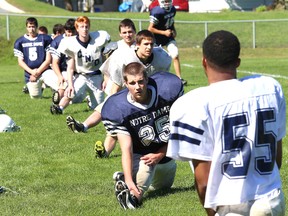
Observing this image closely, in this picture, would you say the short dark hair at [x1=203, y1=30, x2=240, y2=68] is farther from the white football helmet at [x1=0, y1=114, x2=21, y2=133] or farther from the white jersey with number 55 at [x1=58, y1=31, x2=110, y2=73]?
the white jersey with number 55 at [x1=58, y1=31, x2=110, y2=73]

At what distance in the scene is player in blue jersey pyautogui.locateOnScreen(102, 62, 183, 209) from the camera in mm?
6105

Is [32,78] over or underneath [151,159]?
underneath

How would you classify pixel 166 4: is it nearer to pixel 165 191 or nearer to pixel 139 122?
pixel 165 191

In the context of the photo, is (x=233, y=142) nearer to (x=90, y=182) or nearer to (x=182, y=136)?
(x=182, y=136)

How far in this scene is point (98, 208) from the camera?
614 centimetres

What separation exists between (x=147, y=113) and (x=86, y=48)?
19.0 ft

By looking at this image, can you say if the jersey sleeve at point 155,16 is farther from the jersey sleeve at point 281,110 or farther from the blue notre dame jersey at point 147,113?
the jersey sleeve at point 281,110

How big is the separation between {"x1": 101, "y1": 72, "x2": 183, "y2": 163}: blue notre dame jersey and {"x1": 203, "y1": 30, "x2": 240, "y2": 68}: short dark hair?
2469 mm

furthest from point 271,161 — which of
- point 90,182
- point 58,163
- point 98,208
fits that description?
point 58,163

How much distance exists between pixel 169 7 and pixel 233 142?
1280 cm

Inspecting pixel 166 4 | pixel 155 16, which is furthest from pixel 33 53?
pixel 166 4

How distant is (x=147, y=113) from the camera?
6.26m

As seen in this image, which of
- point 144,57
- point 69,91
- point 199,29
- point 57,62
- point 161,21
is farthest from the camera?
point 199,29

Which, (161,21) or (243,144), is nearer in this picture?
(243,144)
